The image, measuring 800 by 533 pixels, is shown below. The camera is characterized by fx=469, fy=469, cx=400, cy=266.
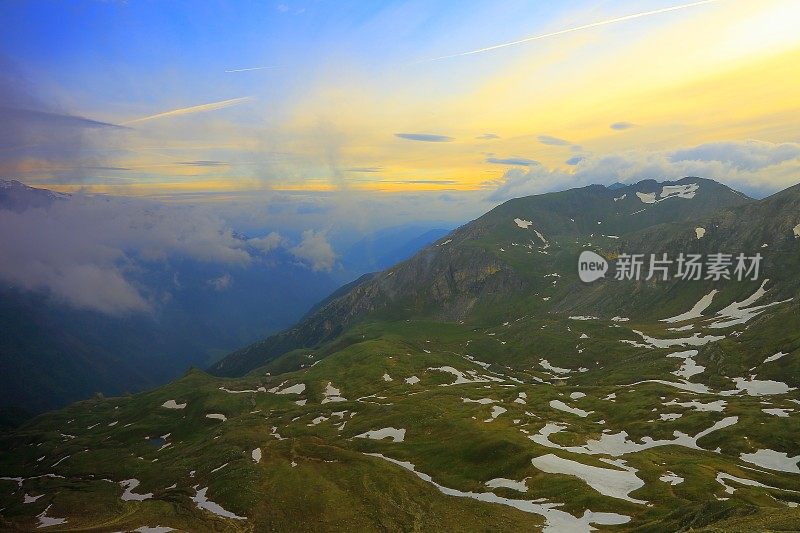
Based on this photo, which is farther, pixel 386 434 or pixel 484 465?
pixel 386 434

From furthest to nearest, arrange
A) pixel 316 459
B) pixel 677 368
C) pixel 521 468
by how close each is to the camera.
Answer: pixel 677 368, pixel 316 459, pixel 521 468

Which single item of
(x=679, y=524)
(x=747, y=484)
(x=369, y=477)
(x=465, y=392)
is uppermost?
(x=679, y=524)

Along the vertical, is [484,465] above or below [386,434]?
above

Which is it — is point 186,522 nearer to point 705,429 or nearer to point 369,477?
point 369,477

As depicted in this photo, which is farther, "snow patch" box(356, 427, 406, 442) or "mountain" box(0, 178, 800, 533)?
"snow patch" box(356, 427, 406, 442)

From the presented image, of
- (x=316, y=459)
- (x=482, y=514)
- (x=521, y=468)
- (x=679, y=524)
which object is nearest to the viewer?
(x=679, y=524)

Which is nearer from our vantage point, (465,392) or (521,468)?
(521,468)

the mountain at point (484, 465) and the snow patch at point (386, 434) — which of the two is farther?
the snow patch at point (386, 434)

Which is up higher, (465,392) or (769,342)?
(769,342)

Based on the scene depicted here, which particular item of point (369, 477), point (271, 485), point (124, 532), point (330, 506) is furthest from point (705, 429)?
point (124, 532)

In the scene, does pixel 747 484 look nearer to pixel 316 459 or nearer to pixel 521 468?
pixel 521 468
